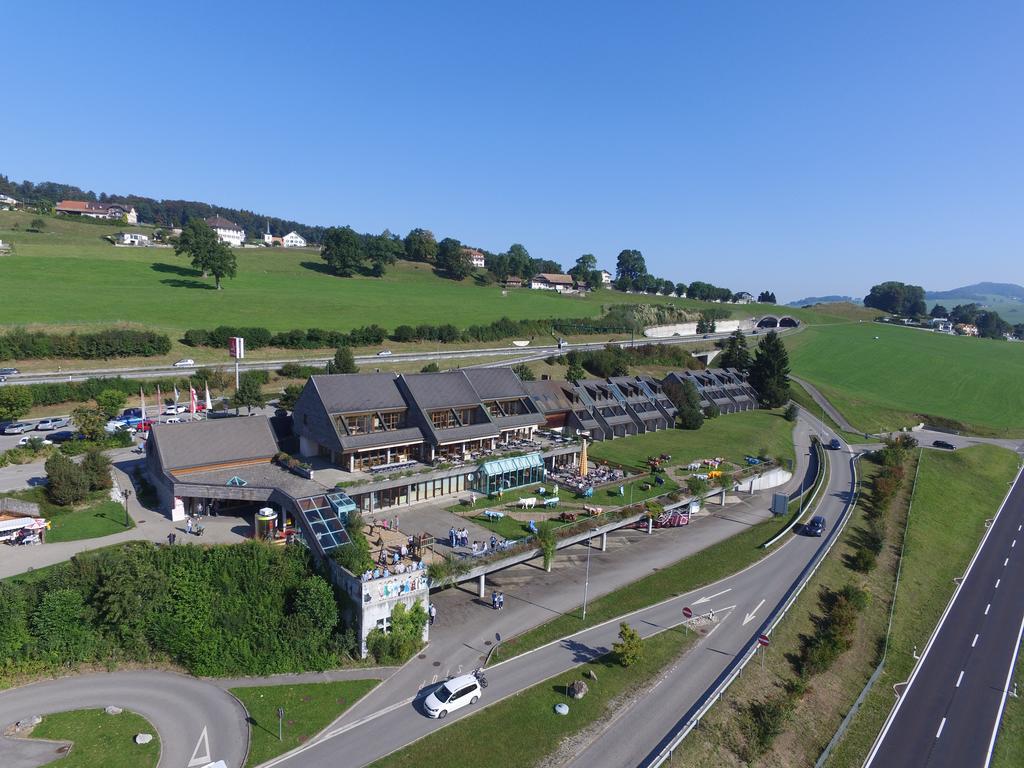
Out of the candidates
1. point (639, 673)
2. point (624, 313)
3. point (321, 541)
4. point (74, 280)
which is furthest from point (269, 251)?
point (639, 673)

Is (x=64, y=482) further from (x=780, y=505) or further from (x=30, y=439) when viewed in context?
(x=780, y=505)

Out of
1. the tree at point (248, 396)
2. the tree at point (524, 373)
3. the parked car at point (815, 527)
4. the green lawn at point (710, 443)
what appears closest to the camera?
the parked car at point (815, 527)

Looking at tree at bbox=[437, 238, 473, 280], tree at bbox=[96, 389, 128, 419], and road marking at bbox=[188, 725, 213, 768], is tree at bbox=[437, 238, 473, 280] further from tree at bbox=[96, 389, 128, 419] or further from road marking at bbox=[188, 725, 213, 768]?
road marking at bbox=[188, 725, 213, 768]

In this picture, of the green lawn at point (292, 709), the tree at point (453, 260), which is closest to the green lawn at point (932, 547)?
the green lawn at point (292, 709)

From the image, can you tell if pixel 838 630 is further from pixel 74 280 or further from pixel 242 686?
pixel 74 280

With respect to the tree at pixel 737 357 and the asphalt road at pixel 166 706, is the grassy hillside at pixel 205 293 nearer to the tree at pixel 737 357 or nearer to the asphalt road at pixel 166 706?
the tree at pixel 737 357

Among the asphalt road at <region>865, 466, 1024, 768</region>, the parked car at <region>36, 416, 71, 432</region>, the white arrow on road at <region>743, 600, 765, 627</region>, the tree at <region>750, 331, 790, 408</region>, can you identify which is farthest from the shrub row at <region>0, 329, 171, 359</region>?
the tree at <region>750, 331, 790, 408</region>
